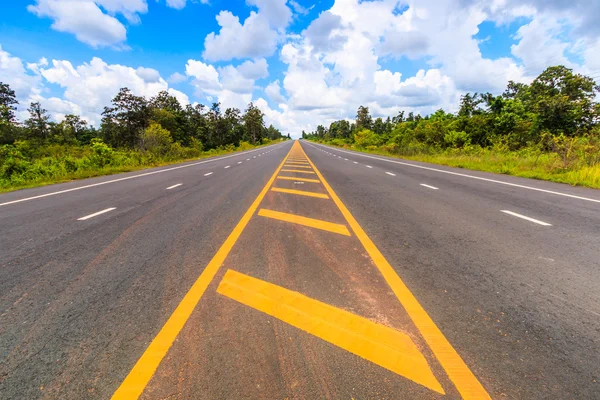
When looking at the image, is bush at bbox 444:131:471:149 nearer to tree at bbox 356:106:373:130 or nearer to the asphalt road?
the asphalt road

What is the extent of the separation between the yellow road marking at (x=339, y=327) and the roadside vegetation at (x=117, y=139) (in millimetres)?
13145

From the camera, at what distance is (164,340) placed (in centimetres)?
204

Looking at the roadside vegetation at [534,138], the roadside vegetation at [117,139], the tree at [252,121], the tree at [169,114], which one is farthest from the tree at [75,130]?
the roadside vegetation at [534,138]

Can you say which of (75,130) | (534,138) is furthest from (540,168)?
(75,130)

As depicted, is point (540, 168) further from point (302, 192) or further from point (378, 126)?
point (378, 126)

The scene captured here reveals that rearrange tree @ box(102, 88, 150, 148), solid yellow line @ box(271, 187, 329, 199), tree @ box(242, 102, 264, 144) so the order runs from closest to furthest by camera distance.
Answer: solid yellow line @ box(271, 187, 329, 199) < tree @ box(102, 88, 150, 148) < tree @ box(242, 102, 264, 144)

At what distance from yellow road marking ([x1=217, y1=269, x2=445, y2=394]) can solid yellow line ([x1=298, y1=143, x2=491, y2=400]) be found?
13 cm

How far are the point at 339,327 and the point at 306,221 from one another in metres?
2.97

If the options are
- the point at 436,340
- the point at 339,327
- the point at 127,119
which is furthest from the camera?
the point at 127,119

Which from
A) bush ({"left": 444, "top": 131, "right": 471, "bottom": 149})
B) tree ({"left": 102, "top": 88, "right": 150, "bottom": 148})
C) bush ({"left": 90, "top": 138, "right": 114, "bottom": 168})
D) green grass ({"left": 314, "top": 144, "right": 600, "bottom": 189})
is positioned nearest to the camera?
green grass ({"left": 314, "top": 144, "right": 600, "bottom": 189})

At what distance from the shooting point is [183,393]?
1604mm

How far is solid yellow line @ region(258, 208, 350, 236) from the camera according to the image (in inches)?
181

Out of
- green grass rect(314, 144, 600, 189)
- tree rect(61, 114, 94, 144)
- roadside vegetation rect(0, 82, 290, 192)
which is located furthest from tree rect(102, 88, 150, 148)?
green grass rect(314, 144, 600, 189)

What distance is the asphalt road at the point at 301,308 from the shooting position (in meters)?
1.70
